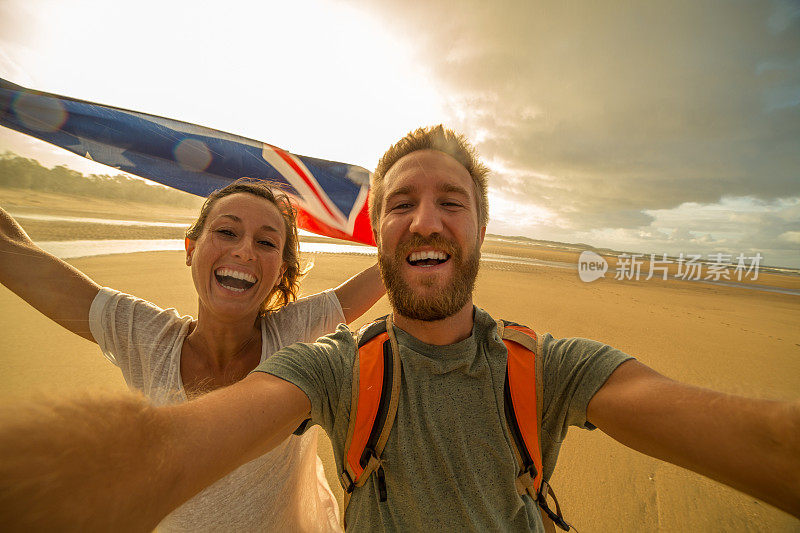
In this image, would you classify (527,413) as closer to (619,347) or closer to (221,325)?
(221,325)

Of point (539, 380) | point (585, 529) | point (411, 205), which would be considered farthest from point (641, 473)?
point (411, 205)

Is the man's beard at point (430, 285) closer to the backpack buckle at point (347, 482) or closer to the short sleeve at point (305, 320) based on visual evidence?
the short sleeve at point (305, 320)

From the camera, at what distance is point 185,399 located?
1557 millimetres

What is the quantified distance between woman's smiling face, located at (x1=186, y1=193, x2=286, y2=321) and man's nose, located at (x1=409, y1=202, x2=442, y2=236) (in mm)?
1089

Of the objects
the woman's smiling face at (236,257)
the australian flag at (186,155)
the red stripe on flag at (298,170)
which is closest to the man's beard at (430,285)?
the woman's smiling face at (236,257)

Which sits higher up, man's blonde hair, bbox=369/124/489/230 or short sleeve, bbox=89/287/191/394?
man's blonde hair, bbox=369/124/489/230

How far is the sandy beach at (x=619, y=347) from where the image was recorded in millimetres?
2383

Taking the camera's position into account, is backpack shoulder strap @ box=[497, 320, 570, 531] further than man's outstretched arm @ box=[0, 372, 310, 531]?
Yes

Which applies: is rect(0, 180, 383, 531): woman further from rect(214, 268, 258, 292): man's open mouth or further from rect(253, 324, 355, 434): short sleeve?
rect(253, 324, 355, 434): short sleeve

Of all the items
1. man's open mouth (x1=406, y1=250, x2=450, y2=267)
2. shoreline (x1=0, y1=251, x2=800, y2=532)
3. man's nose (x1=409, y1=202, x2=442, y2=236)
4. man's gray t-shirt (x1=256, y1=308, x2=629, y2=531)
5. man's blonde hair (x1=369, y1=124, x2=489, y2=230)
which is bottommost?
shoreline (x1=0, y1=251, x2=800, y2=532)

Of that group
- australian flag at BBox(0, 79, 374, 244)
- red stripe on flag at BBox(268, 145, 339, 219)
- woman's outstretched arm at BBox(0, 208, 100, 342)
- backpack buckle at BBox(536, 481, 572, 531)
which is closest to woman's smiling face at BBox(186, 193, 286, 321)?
woman's outstretched arm at BBox(0, 208, 100, 342)

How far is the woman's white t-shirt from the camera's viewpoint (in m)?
1.52

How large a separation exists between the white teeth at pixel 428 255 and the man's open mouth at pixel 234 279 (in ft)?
3.75

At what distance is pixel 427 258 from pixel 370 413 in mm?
878
